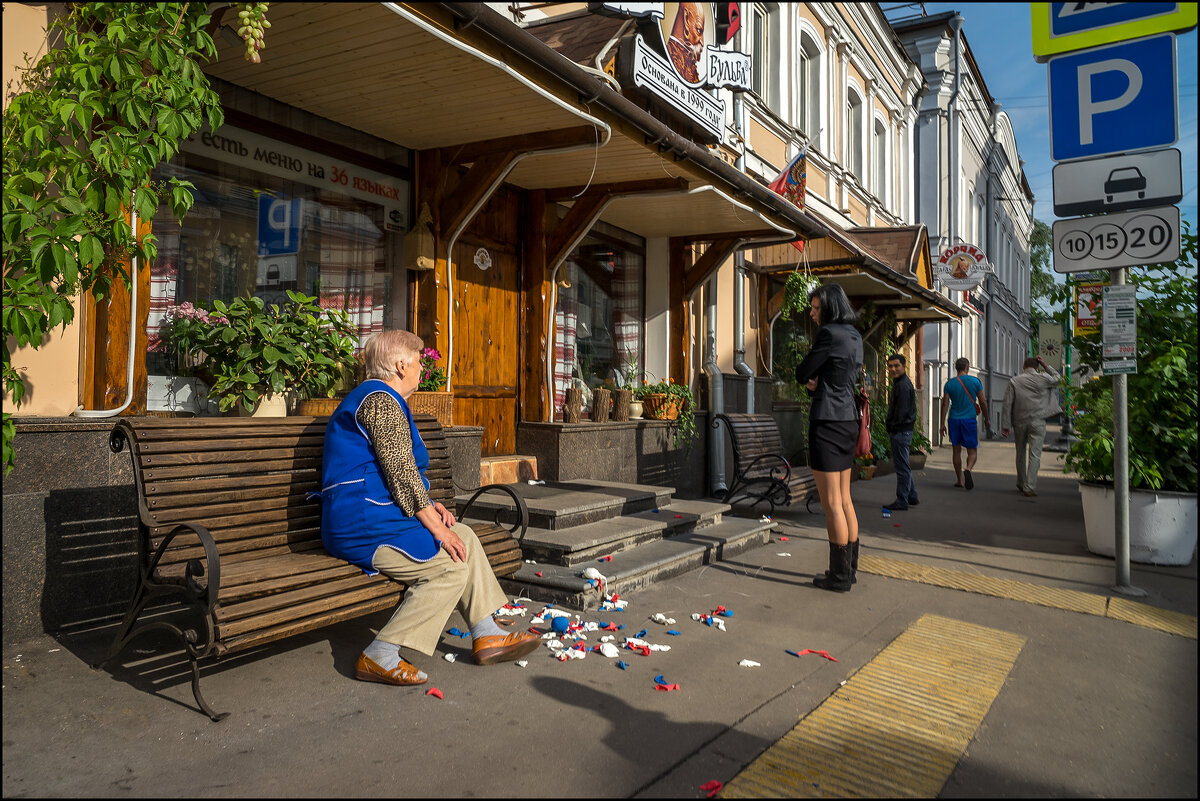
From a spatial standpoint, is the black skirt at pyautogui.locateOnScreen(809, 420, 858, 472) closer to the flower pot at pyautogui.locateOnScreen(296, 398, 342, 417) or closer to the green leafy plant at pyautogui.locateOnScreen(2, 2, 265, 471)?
the flower pot at pyautogui.locateOnScreen(296, 398, 342, 417)

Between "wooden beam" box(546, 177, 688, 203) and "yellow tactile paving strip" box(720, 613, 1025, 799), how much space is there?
4.76 metres

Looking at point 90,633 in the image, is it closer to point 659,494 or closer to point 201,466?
point 201,466

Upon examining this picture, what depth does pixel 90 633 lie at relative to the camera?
13.6ft

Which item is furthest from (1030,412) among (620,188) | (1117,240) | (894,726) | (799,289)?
(894,726)

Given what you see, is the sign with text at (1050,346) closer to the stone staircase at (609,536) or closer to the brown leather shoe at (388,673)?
the stone staircase at (609,536)

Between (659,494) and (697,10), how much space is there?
269 inches

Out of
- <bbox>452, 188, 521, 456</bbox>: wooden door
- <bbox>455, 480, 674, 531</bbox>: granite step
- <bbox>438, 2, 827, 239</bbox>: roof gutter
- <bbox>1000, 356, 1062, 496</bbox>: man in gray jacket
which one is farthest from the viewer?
<bbox>1000, 356, 1062, 496</bbox>: man in gray jacket

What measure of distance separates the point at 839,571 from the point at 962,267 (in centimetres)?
1732

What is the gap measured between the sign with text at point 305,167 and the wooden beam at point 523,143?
575 mm

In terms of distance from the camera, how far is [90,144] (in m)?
3.92

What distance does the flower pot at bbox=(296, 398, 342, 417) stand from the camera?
543 centimetres

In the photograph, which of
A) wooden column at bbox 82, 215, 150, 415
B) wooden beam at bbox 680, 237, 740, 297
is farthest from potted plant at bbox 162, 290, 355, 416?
wooden beam at bbox 680, 237, 740, 297

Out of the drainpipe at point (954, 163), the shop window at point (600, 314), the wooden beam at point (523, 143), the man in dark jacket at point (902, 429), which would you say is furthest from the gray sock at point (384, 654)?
the drainpipe at point (954, 163)

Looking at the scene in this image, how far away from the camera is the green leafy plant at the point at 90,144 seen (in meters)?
3.51
